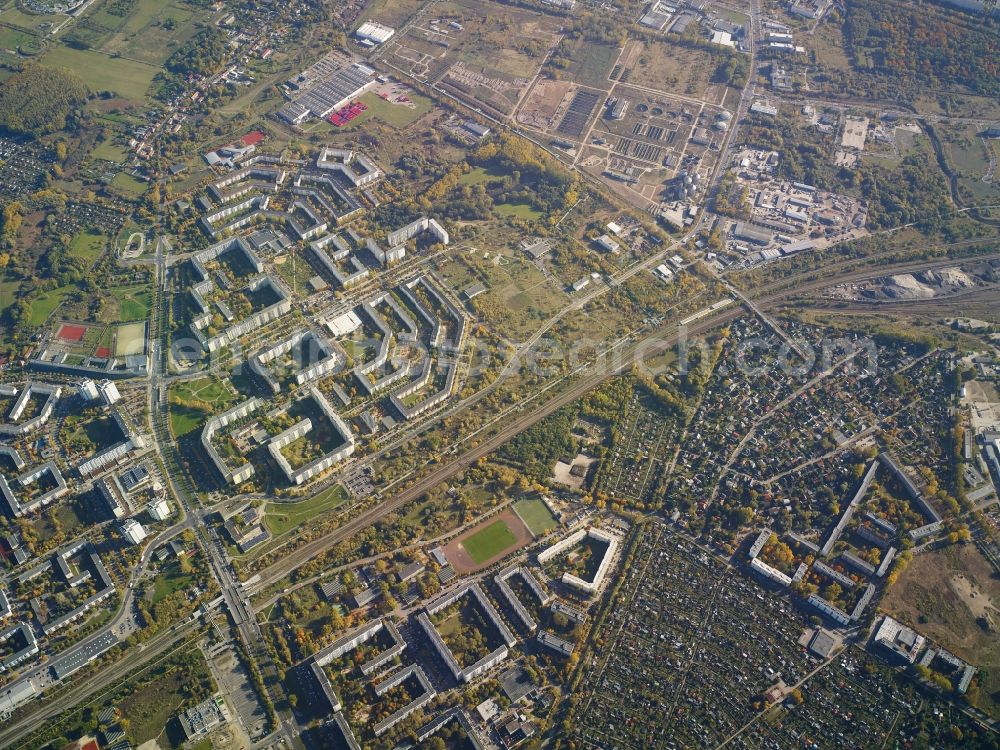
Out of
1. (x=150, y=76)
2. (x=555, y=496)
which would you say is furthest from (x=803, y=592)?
(x=150, y=76)

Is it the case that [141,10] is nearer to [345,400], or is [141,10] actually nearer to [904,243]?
[345,400]

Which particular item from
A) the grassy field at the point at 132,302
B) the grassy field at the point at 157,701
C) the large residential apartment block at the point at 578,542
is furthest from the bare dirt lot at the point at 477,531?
the grassy field at the point at 132,302

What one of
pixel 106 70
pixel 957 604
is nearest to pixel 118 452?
pixel 106 70

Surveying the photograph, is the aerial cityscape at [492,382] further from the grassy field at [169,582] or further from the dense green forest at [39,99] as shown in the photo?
the dense green forest at [39,99]

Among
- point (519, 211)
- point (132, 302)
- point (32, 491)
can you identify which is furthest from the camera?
point (519, 211)

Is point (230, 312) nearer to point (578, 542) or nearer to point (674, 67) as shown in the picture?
point (578, 542)

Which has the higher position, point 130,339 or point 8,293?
point 8,293
